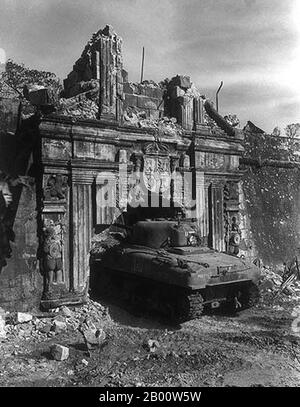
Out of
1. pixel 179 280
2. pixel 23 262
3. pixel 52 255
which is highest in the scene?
pixel 52 255

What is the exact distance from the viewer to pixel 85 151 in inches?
395

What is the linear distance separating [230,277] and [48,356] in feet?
13.2

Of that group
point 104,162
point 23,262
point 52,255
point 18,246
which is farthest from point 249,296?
point 18,246

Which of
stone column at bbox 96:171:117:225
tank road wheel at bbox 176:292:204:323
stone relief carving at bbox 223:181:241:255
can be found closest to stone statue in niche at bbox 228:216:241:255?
stone relief carving at bbox 223:181:241:255

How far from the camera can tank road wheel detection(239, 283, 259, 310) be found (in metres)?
9.30

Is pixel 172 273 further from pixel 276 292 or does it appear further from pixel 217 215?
pixel 217 215

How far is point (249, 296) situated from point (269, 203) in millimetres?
5947

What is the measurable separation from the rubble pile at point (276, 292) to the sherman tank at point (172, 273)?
50.6 inches

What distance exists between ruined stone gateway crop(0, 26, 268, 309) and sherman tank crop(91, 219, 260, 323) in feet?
3.11

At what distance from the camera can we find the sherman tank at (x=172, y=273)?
326 inches

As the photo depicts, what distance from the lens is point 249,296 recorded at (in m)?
9.34

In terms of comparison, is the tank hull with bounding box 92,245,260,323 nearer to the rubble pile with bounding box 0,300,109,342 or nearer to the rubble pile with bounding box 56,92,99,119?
the rubble pile with bounding box 0,300,109,342

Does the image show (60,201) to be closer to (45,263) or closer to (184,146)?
(45,263)
